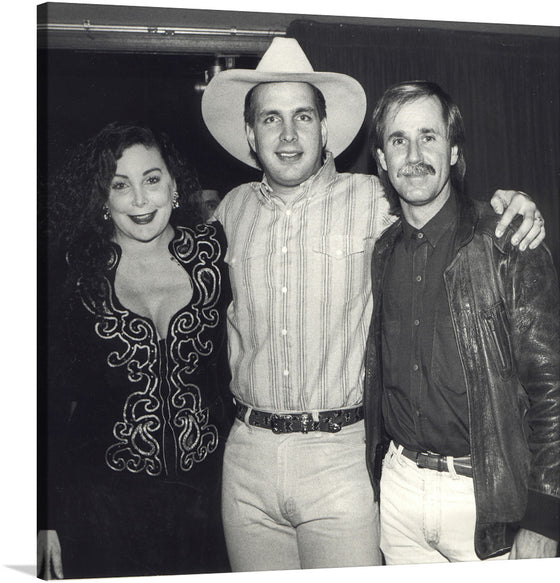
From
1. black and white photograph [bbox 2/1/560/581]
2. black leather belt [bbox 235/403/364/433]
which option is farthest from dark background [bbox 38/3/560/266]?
black leather belt [bbox 235/403/364/433]

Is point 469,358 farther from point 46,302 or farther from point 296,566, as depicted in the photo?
point 46,302

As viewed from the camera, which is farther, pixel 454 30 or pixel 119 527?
pixel 454 30

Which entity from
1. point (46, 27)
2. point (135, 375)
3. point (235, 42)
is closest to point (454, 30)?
point (235, 42)

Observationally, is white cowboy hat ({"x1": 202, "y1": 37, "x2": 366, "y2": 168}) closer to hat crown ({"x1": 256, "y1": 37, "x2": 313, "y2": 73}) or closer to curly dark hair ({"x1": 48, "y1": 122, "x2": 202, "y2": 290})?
hat crown ({"x1": 256, "y1": 37, "x2": 313, "y2": 73})

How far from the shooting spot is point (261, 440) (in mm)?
3311

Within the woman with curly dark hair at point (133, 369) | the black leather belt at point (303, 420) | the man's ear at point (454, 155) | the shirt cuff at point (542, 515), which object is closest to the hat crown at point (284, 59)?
the woman with curly dark hair at point (133, 369)

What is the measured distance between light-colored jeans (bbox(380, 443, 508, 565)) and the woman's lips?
3.76 ft

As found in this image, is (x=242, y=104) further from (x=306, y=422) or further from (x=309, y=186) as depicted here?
(x=306, y=422)

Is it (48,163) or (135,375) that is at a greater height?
(48,163)

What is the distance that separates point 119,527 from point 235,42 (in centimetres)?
173

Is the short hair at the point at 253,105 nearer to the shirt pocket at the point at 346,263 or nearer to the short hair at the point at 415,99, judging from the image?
the short hair at the point at 415,99

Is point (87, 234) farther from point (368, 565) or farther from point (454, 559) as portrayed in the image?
point (454, 559)

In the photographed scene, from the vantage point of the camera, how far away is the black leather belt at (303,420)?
10.8 ft

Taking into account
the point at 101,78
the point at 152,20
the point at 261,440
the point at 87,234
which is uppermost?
the point at 152,20
